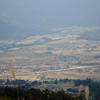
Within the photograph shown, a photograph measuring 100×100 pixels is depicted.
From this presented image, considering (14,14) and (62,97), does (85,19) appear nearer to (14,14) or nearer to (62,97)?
(14,14)

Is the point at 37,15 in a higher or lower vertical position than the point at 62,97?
higher

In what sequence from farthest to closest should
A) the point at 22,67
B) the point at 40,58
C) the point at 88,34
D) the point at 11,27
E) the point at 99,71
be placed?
the point at 11,27, the point at 88,34, the point at 40,58, the point at 22,67, the point at 99,71

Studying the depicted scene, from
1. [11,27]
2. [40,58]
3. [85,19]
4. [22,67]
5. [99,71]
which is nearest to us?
[99,71]

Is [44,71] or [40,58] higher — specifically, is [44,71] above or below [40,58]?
below

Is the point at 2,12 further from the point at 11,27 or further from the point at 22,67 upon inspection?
the point at 22,67

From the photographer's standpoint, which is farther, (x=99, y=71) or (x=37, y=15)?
(x=37, y=15)

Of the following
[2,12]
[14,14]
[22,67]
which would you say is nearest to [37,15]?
[14,14]

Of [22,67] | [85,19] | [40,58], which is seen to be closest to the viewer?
[22,67]

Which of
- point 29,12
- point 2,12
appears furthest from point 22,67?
point 29,12

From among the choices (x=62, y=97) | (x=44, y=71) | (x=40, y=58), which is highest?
(x=40, y=58)
